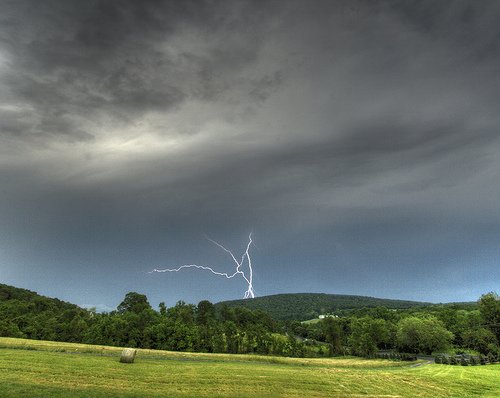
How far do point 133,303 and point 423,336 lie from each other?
342ft

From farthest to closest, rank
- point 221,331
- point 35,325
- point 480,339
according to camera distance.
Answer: point 480,339, point 35,325, point 221,331

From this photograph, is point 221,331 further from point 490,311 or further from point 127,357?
point 490,311

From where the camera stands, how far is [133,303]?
5512 inches

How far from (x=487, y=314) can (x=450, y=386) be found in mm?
110689

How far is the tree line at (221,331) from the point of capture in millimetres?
99312

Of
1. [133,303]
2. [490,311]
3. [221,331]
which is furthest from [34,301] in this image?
[490,311]

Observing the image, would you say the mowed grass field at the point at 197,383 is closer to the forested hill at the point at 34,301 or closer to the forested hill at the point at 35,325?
the forested hill at the point at 35,325

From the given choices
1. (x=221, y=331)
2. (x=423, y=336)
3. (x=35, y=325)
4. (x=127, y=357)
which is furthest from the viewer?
(x=423, y=336)

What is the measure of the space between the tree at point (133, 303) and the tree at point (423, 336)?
92360 mm

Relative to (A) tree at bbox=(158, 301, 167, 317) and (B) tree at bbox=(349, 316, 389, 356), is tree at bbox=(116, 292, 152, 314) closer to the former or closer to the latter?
(A) tree at bbox=(158, 301, 167, 317)

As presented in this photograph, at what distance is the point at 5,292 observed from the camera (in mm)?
193750

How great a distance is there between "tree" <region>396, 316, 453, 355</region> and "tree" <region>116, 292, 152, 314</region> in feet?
303

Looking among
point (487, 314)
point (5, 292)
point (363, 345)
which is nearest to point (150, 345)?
point (363, 345)

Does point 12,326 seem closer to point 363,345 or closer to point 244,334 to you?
point 244,334
